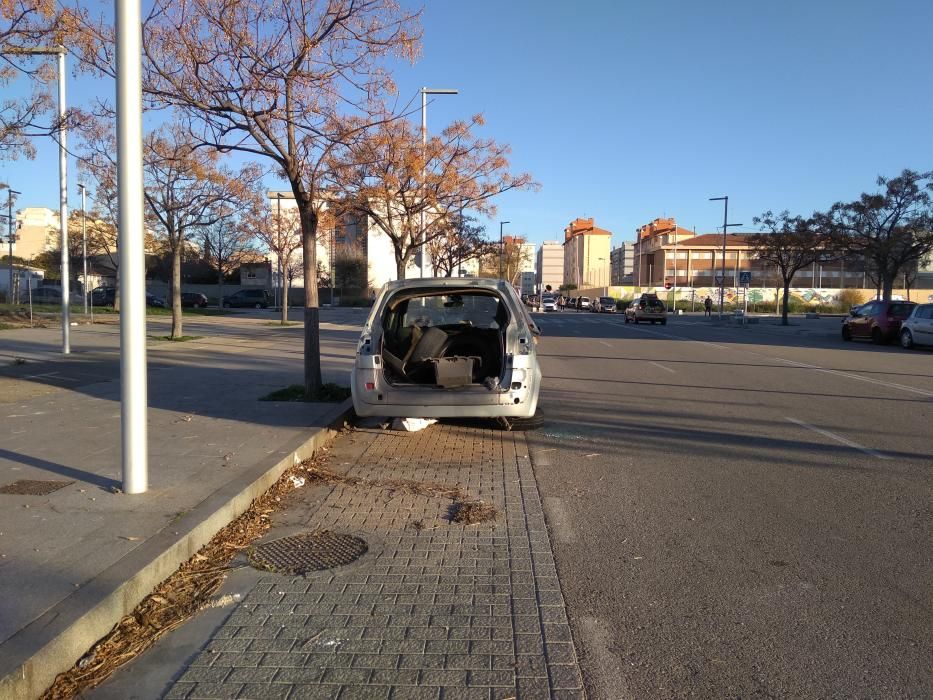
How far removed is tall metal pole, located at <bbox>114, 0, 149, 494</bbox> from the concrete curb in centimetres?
89

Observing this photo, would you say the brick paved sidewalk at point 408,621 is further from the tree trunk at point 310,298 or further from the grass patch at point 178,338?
the grass patch at point 178,338

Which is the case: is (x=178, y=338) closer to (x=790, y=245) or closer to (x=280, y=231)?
(x=280, y=231)

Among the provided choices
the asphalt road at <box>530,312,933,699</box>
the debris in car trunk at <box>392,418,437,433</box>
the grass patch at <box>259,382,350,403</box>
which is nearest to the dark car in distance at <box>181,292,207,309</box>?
the grass patch at <box>259,382,350,403</box>

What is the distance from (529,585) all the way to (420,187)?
1524 cm

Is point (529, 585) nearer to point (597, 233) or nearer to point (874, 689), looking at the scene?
point (874, 689)

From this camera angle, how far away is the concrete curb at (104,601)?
3.07 m

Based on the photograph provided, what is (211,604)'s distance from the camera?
4.05 meters

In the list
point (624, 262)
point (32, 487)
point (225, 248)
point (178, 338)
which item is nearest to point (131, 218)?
point (32, 487)

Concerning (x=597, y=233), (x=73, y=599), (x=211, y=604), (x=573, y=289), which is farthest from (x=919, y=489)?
(x=597, y=233)

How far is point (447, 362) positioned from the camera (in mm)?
8008

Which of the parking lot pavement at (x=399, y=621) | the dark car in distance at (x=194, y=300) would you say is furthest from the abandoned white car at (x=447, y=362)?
the dark car in distance at (x=194, y=300)

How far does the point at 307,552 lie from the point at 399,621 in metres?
1.23

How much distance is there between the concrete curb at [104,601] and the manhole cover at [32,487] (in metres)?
1.27

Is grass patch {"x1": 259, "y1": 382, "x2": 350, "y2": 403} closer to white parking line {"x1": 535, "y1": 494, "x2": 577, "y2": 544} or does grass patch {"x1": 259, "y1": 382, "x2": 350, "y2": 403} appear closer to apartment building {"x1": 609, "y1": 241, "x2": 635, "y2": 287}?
white parking line {"x1": 535, "y1": 494, "x2": 577, "y2": 544}
